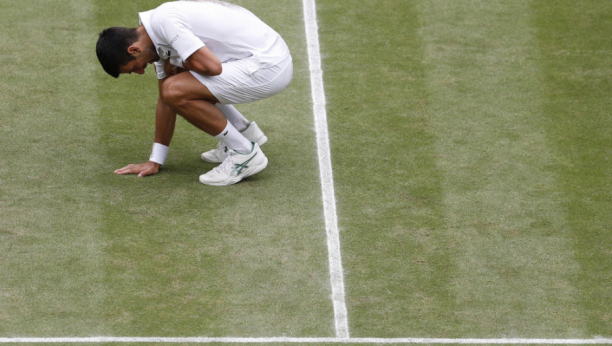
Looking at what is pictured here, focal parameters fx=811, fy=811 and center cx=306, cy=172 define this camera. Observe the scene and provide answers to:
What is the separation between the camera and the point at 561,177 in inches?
235

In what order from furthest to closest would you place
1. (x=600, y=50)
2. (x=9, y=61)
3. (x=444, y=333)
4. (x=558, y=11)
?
1. (x=558, y=11)
2. (x=600, y=50)
3. (x=9, y=61)
4. (x=444, y=333)

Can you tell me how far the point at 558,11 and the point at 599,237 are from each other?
12.7ft

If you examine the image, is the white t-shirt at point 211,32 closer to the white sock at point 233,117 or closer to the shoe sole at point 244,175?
the white sock at point 233,117

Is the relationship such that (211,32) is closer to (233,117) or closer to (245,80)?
(245,80)

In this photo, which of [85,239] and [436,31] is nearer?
[85,239]

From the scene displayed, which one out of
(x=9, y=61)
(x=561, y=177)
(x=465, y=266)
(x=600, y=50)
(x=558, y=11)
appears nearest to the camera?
(x=465, y=266)

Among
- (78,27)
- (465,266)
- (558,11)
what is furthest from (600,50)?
(78,27)

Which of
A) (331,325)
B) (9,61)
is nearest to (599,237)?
(331,325)

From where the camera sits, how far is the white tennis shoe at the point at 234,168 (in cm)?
577

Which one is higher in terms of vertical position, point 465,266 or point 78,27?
point 78,27

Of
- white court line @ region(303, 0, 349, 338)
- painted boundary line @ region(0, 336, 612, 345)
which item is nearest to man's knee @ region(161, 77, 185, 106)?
white court line @ region(303, 0, 349, 338)

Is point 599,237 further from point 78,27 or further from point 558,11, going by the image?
point 78,27

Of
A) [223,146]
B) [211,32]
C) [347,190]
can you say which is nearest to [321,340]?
[347,190]

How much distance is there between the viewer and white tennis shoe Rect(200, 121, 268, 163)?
20.1 feet
